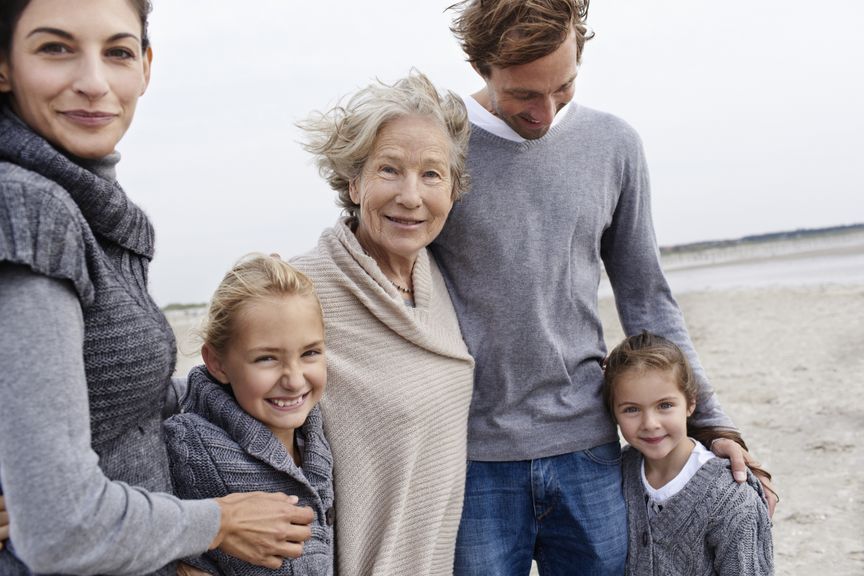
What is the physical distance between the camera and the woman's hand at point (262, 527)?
1786mm

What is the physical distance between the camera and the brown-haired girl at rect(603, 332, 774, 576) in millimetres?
2617

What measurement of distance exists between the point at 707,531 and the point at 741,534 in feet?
0.35

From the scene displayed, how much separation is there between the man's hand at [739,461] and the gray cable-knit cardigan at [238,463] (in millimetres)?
1383

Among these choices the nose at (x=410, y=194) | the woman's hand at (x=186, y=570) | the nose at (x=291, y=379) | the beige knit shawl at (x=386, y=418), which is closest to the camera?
the woman's hand at (x=186, y=570)

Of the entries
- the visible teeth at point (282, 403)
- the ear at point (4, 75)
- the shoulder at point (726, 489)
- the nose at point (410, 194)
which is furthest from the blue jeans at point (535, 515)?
the ear at point (4, 75)

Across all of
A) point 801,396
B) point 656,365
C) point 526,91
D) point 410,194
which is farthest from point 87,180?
point 801,396

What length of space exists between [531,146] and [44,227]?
172 cm

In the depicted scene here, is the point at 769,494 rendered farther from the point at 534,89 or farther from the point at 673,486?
the point at 534,89

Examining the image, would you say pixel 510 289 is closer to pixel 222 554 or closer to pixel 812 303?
pixel 222 554

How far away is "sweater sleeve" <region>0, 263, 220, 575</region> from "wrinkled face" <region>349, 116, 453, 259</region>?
119 cm

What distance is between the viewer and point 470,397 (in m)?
2.67

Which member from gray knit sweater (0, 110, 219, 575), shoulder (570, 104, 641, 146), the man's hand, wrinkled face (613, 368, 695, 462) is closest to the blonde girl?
gray knit sweater (0, 110, 219, 575)


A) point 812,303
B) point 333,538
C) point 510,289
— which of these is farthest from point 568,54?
point 812,303

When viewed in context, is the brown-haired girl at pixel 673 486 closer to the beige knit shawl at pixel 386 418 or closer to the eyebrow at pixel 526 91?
the beige knit shawl at pixel 386 418
